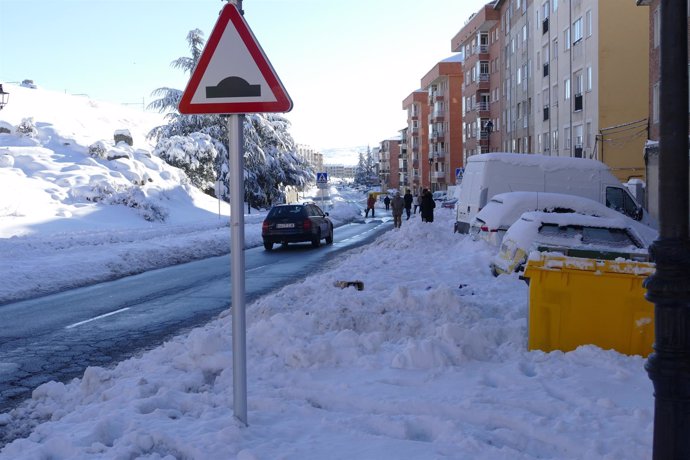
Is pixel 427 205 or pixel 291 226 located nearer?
pixel 291 226

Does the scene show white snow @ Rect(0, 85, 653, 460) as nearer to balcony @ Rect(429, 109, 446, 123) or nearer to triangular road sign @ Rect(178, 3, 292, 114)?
triangular road sign @ Rect(178, 3, 292, 114)

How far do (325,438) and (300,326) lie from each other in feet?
9.68

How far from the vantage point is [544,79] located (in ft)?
170

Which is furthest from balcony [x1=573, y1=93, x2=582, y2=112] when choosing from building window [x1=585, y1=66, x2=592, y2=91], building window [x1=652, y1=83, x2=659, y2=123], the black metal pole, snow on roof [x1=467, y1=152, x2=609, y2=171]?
the black metal pole

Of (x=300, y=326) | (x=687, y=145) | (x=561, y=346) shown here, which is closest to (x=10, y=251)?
(x=300, y=326)

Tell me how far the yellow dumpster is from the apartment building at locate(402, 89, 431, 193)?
369ft

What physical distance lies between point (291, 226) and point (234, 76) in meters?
22.2

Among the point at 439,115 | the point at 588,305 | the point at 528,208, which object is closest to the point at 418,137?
the point at 439,115

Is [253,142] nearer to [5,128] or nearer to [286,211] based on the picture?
[5,128]

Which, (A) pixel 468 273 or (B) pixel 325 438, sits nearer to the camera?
(B) pixel 325 438

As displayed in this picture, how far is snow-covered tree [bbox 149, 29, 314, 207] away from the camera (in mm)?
56719

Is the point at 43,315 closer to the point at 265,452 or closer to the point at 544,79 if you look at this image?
the point at 265,452

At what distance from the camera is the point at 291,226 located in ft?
→ 88.0

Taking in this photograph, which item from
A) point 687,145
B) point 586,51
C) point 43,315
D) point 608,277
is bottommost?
point 43,315
